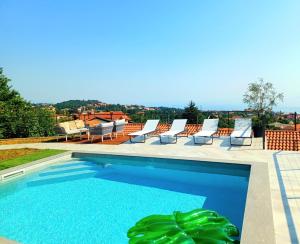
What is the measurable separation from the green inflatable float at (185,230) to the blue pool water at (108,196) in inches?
45.0

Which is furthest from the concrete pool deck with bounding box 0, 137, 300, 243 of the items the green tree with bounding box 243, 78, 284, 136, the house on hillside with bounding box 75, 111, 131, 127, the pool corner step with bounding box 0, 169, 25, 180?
the green tree with bounding box 243, 78, 284, 136

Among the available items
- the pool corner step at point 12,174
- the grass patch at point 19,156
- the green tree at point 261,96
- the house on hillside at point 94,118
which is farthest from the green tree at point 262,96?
the pool corner step at point 12,174

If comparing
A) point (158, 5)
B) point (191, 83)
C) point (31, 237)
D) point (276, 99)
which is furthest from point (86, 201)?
point (191, 83)

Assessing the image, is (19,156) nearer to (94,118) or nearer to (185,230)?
(185,230)

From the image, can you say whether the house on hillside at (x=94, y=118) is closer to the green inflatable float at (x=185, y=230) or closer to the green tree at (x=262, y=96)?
the green tree at (x=262, y=96)

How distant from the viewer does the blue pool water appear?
4230mm

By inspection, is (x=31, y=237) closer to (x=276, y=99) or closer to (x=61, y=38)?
(x=61, y=38)

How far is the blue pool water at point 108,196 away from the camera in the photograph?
4.23 metres

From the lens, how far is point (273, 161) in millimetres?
6547

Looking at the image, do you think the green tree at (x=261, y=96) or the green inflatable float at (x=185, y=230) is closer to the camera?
the green inflatable float at (x=185, y=230)

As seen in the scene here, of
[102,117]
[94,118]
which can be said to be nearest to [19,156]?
[94,118]

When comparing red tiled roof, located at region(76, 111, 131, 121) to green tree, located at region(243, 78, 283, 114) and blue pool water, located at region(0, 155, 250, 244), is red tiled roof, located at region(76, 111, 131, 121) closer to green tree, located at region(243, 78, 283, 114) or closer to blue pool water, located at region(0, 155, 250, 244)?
blue pool water, located at region(0, 155, 250, 244)

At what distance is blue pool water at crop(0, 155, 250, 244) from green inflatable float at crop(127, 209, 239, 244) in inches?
45.0

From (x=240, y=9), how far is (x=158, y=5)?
360 centimetres
